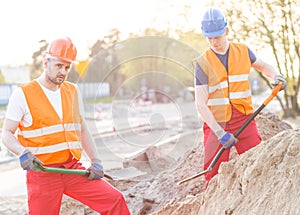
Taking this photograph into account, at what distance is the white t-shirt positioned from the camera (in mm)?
4246

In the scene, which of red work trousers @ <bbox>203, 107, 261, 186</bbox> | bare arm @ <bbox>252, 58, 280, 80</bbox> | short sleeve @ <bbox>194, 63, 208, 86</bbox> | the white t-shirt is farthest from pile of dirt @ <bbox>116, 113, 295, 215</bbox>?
the white t-shirt

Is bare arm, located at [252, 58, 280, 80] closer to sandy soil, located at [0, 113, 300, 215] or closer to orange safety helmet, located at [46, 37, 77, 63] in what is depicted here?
sandy soil, located at [0, 113, 300, 215]

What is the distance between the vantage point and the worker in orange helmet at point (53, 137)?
14.0 ft

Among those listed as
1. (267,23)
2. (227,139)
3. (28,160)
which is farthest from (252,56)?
(267,23)

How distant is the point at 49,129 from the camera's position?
4395mm

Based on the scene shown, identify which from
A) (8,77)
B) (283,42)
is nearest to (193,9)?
(283,42)

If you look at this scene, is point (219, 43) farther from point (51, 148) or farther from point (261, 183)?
point (261, 183)

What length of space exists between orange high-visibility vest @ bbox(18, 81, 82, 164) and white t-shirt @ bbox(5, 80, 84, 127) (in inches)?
1.0

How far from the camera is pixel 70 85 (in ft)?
15.1

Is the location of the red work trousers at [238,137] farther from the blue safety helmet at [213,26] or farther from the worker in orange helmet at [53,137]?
the worker in orange helmet at [53,137]

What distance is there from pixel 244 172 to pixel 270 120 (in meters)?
3.76

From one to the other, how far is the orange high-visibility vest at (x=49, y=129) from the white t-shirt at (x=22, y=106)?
2 cm

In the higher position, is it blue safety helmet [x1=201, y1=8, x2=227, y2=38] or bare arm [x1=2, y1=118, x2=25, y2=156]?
blue safety helmet [x1=201, y1=8, x2=227, y2=38]

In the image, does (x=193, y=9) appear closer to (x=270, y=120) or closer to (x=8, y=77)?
(x=8, y=77)
